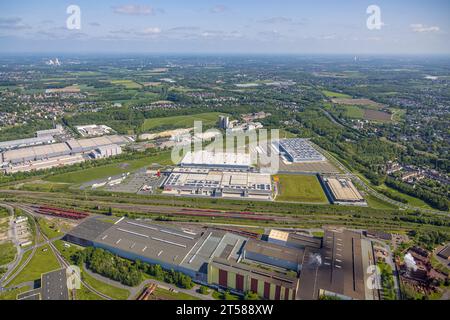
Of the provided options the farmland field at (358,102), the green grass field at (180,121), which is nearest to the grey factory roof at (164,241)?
the green grass field at (180,121)

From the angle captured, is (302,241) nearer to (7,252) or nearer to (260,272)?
(260,272)

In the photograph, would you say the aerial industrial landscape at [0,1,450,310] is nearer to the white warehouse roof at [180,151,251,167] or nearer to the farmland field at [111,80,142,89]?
the white warehouse roof at [180,151,251,167]

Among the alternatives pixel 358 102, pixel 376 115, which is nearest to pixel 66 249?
pixel 376 115

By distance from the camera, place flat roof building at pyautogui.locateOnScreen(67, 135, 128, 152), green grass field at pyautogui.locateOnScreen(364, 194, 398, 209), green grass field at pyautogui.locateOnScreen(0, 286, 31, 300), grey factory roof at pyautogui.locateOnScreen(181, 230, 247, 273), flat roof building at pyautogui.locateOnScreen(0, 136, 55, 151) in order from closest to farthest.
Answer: green grass field at pyautogui.locateOnScreen(0, 286, 31, 300)
grey factory roof at pyautogui.locateOnScreen(181, 230, 247, 273)
green grass field at pyautogui.locateOnScreen(364, 194, 398, 209)
flat roof building at pyautogui.locateOnScreen(67, 135, 128, 152)
flat roof building at pyautogui.locateOnScreen(0, 136, 55, 151)

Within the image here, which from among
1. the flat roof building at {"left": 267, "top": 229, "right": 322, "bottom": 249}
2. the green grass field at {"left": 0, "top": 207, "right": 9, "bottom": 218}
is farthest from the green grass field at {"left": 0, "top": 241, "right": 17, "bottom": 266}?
the flat roof building at {"left": 267, "top": 229, "right": 322, "bottom": 249}
